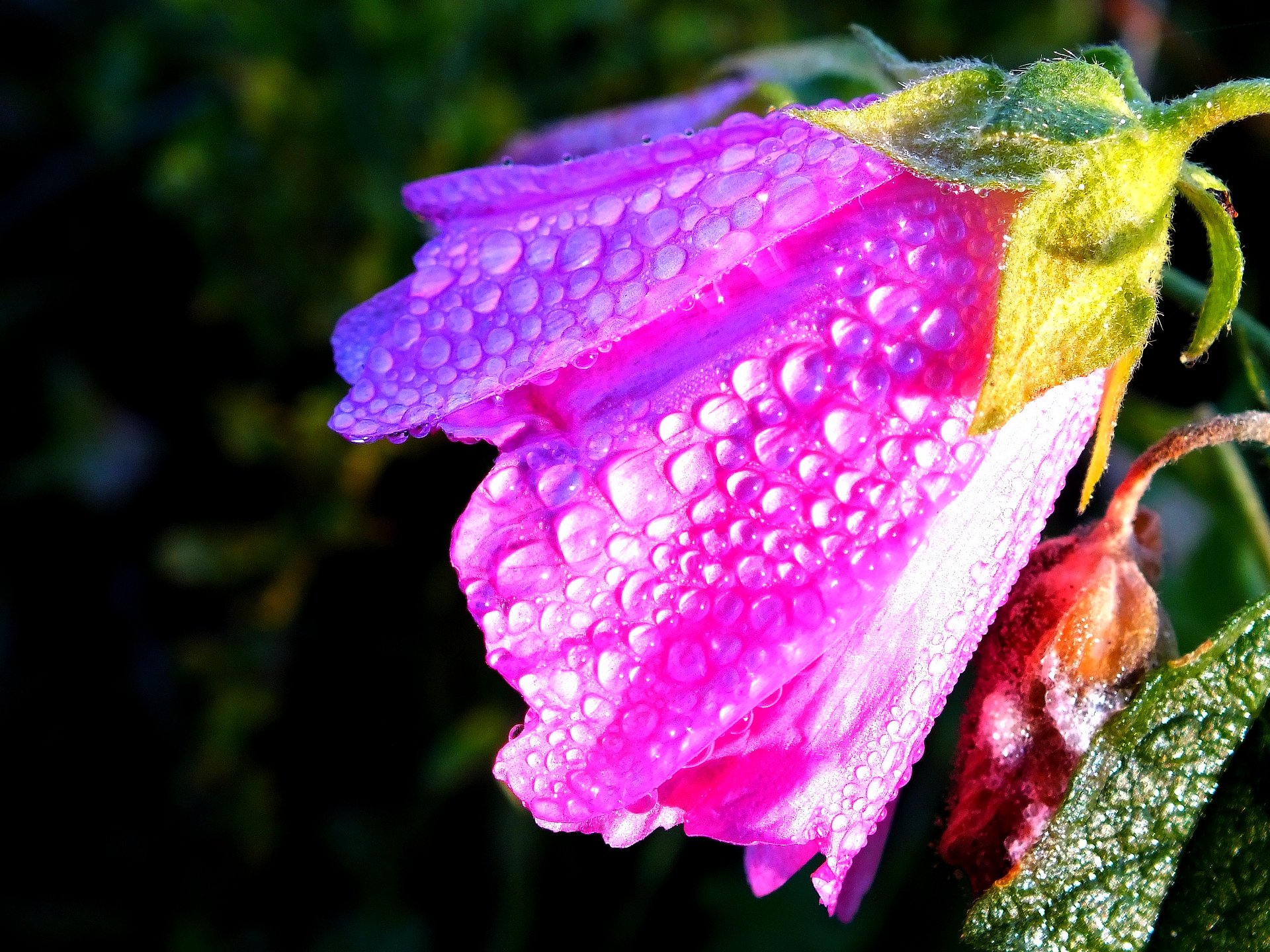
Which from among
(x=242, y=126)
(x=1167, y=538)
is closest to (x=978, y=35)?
(x=1167, y=538)

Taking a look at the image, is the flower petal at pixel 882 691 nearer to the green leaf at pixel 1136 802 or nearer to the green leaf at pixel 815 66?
the green leaf at pixel 1136 802

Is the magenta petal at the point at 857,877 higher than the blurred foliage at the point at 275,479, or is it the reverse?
the magenta petal at the point at 857,877

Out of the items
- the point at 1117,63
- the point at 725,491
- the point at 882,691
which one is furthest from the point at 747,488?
the point at 1117,63

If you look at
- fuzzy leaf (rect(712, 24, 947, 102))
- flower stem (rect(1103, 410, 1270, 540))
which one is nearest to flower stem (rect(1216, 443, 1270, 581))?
flower stem (rect(1103, 410, 1270, 540))

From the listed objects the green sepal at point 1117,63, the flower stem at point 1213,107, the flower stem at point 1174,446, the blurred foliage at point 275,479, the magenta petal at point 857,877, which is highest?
the flower stem at point 1213,107

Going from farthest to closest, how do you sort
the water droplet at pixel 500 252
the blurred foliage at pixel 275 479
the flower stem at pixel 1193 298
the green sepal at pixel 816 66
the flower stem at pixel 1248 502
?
the blurred foliage at pixel 275 479, the green sepal at pixel 816 66, the flower stem at pixel 1248 502, the flower stem at pixel 1193 298, the water droplet at pixel 500 252

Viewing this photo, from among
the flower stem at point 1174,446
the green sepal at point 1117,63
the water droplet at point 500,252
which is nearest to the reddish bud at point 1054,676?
the flower stem at point 1174,446

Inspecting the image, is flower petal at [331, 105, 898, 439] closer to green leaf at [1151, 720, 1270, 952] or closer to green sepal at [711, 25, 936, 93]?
green leaf at [1151, 720, 1270, 952]
